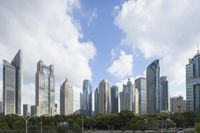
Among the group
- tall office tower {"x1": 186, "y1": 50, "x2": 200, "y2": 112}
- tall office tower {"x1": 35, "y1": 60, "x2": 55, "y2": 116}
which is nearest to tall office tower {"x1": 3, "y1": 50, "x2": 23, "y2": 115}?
tall office tower {"x1": 35, "y1": 60, "x2": 55, "y2": 116}

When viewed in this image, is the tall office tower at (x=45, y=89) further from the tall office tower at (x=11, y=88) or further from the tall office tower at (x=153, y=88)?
the tall office tower at (x=153, y=88)

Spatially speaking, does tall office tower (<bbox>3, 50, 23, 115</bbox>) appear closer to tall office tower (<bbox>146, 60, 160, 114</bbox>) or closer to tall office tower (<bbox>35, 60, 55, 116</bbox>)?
tall office tower (<bbox>35, 60, 55, 116</bbox>)

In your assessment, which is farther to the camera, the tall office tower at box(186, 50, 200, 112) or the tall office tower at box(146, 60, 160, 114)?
the tall office tower at box(146, 60, 160, 114)

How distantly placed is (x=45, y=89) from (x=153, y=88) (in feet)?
176

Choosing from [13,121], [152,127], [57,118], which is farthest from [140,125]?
[13,121]

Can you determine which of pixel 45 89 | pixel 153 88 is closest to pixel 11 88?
pixel 45 89

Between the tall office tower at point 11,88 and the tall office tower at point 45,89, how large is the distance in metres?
8.68

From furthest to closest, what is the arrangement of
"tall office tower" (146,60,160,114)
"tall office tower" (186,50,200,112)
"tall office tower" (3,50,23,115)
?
"tall office tower" (146,60,160,114)
"tall office tower" (3,50,23,115)
"tall office tower" (186,50,200,112)

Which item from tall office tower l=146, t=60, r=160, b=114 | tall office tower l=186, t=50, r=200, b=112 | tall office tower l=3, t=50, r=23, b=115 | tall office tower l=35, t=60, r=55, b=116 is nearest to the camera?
tall office tower l=186, t=50, r=200, b=112

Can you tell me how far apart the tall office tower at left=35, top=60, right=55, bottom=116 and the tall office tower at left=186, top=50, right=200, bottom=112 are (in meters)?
58.2

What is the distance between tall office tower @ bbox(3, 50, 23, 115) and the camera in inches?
6280

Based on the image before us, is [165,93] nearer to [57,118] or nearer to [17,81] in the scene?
[17,81]

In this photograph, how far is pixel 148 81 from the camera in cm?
18875

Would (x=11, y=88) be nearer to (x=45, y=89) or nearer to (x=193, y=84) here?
(x=45, y=89)
